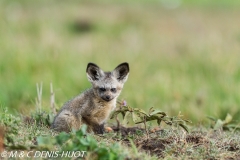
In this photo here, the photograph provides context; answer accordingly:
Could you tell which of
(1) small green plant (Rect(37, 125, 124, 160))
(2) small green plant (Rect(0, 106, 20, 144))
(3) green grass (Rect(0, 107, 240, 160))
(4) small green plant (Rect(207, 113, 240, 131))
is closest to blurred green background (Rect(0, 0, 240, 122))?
(4) small green plant (Rect(207, 113, 240, 131))

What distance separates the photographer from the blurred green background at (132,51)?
1029 centimetres

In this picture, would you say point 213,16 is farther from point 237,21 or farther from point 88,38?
point 88,38

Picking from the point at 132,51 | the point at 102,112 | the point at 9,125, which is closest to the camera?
the point at 9,125

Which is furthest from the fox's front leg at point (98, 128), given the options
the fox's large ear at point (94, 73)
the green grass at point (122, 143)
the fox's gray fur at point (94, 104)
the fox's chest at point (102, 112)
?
the fox's large ear at point (94, 73)

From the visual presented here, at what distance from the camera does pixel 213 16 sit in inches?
758

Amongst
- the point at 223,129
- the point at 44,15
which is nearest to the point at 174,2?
the point at 44,15

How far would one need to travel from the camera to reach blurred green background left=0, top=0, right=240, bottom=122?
33.8 feet

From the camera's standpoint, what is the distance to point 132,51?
13.8 meters

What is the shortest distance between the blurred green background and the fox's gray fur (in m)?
1.25

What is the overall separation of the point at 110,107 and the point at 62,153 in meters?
1.84

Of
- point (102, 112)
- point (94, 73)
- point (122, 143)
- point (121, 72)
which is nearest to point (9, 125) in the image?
point (122, 143)

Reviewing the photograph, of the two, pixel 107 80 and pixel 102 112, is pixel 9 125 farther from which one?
pixel 107 80

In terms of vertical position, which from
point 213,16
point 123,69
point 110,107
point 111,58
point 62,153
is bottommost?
point 62,153

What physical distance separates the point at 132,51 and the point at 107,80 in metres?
6.94
